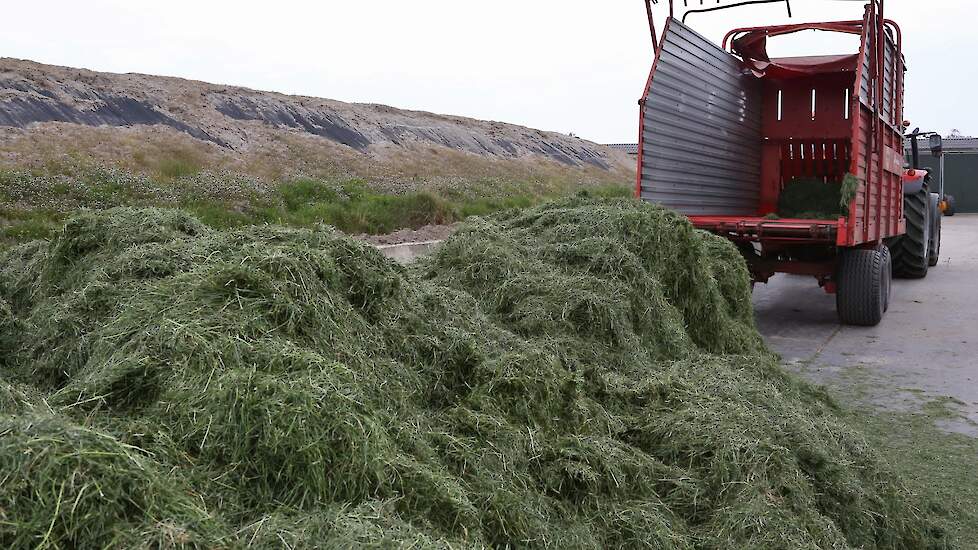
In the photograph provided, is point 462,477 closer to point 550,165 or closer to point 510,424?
point 510,424

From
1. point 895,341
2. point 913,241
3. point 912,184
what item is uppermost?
point 912,184

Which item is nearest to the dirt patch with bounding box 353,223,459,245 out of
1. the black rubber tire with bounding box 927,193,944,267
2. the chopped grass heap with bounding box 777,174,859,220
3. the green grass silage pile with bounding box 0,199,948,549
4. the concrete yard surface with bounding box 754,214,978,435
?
the chopped grass heap with bounding box 777,174,859,220

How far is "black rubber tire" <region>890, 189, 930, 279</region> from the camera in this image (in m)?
12.3

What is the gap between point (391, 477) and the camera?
7.66 ft

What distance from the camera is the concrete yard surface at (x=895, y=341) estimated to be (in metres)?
6.25

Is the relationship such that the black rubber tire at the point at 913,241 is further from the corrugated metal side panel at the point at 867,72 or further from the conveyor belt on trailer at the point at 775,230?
the conveyor belt on trailer at the point at 775,230

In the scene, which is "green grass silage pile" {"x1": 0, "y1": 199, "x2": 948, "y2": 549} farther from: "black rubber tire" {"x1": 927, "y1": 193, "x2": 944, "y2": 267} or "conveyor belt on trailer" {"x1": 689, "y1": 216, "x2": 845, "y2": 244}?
"black rubber tire" {"x1": 927, "y1": 193, "x2": 944, "y2": 267}

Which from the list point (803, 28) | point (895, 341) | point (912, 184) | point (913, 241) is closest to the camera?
point (895, 341)

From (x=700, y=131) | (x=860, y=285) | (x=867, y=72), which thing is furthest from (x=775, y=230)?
(x=867, y=72)

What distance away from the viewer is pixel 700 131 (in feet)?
29.9

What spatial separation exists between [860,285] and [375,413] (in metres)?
7.47

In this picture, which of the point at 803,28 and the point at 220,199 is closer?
the point at 803,28

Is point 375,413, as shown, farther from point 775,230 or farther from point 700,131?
point 700,131

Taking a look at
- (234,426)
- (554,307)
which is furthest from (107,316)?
(554,307)
